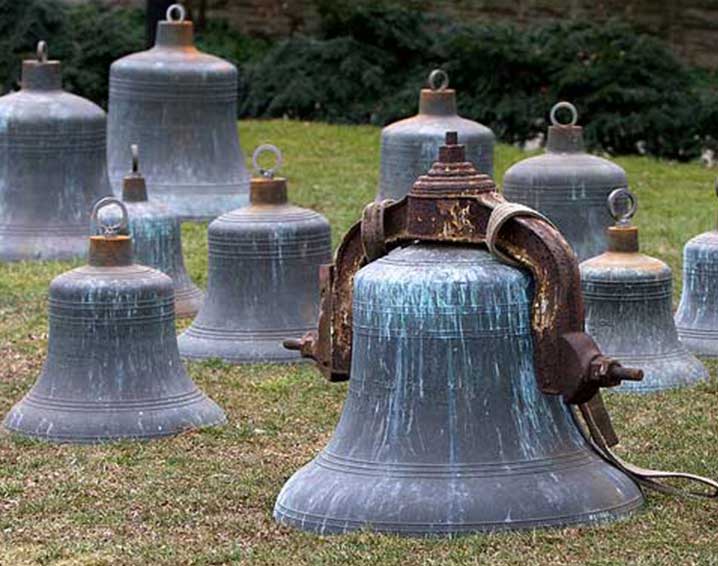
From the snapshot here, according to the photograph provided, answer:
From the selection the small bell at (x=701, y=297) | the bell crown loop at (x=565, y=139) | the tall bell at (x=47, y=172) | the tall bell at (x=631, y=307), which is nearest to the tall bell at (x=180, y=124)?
the tall bell at (x=47, y=172)

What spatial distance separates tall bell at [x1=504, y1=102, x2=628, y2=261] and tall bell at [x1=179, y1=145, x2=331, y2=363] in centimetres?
193

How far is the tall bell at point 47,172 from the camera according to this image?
37.7ft

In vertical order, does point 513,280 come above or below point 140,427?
above

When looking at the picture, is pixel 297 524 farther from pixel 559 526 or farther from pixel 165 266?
pixel 165 266

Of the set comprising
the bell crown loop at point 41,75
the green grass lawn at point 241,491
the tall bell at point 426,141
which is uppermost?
the bell crown loop at point 41,75

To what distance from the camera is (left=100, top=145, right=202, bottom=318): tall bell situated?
32.0ft

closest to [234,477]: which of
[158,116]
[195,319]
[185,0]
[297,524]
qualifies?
[297,524]

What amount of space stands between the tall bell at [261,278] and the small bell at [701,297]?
159 centimetres

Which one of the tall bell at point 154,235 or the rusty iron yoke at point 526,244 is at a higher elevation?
the rusty iron yoke at point 526,244

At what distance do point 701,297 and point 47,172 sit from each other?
4182mm

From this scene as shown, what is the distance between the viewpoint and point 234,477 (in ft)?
21.7

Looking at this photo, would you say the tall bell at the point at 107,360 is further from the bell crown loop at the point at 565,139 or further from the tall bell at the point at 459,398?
the bell crown loop at the point at 565,139

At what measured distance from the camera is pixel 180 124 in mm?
13031

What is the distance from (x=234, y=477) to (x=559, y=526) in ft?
4.27
